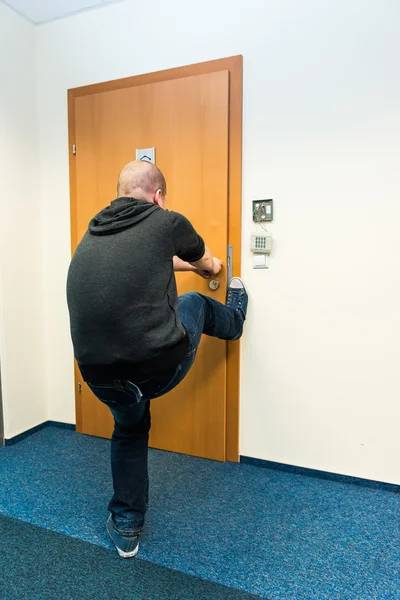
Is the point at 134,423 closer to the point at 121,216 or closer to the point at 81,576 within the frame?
the point at 81,576

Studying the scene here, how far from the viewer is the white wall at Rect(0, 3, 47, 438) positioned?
2.39m

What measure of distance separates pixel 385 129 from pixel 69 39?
6.37 feet

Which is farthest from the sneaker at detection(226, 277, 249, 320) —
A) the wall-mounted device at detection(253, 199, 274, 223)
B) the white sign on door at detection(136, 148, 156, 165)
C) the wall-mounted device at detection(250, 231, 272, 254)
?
the white sign on door at detection(136, 148, 156, 165)

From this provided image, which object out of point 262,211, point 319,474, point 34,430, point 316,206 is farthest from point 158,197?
point 34,430

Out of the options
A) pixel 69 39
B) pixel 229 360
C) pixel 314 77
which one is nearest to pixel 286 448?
pixel 229 360

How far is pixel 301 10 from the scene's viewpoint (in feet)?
6.31

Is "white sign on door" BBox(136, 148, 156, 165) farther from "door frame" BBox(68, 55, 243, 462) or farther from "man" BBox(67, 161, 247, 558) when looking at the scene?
"man" BBox(67, 161, 247, 558)

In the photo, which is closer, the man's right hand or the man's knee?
the man's knee

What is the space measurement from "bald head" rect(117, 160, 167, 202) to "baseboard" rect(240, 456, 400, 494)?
1.53 meters

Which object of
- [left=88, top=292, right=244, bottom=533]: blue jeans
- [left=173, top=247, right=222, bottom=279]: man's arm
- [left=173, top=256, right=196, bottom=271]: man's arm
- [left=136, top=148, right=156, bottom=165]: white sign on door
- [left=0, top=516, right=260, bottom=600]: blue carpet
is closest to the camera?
[left=0, top=516, right=260, bottom=600]: blue carpet

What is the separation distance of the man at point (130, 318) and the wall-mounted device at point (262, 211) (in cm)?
61

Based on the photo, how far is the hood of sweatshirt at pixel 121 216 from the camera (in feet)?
4.48

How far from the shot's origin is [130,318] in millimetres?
1329

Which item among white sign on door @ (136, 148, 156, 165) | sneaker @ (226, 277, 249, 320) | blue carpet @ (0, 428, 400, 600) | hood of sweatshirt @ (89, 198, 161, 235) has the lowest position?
blue carpet @ (0, 428, 400, 600)
